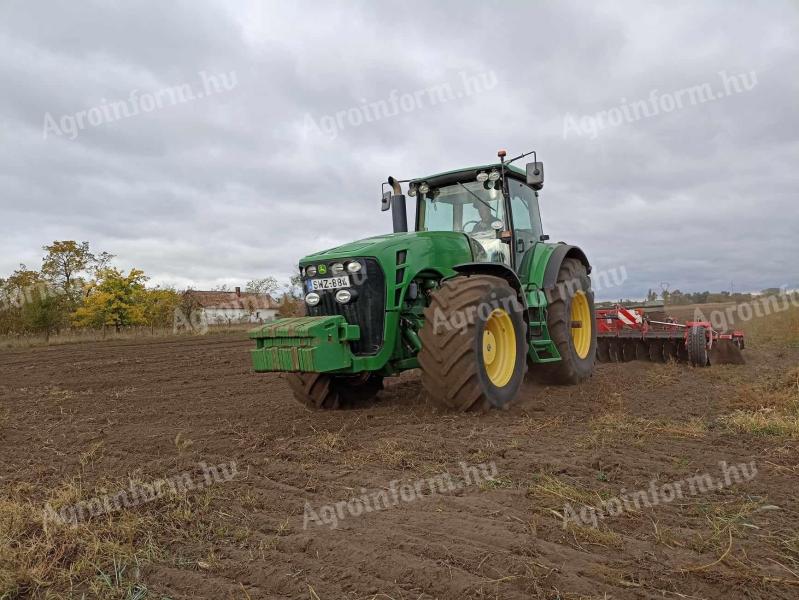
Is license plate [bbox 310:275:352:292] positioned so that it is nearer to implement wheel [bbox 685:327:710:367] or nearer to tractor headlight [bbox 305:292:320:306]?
tractor headlight [bbox 305:292:320:306]

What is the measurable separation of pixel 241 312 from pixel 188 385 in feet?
170

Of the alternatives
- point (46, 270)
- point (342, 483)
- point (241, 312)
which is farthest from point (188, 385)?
point (241, 312)

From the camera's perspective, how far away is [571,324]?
293 inches

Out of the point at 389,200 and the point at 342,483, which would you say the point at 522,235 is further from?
the point at 342,483

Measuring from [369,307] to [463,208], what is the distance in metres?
2.19

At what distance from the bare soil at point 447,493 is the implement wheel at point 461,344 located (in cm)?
23

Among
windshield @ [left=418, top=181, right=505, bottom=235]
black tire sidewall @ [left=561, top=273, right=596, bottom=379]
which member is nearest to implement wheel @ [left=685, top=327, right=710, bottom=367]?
black tire sidewall @ [left=561, top=273, right=596, bottom=379]

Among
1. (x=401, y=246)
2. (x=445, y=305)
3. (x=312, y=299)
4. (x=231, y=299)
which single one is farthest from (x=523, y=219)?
(x=231, y=299)

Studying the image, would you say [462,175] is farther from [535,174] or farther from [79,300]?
[79,300]

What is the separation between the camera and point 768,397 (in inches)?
226

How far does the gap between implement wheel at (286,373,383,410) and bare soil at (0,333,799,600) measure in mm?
200

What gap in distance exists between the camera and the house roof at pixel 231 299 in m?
58.5

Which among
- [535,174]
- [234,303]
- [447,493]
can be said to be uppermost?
[234,303]

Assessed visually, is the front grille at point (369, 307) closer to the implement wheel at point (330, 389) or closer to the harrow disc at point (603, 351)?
the implement wheel at point (330, 389)
